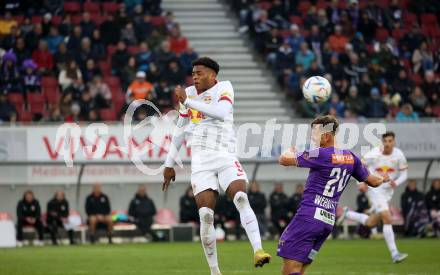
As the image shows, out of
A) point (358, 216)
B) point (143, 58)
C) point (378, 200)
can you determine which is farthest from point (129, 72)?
point (378, 200)

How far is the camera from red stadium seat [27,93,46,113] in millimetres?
25763

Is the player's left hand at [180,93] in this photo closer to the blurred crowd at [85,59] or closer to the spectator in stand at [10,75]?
the blurred crowd at [85,59]

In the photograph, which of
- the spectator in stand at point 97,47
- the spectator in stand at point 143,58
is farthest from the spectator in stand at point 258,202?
the spectator in stand at point 97,47

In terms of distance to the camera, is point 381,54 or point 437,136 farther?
point 381,54

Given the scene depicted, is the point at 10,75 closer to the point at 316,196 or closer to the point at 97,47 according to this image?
the point at 97,47

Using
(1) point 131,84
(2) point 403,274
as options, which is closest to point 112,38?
(1) point 131,84

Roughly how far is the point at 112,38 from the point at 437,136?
9.32m

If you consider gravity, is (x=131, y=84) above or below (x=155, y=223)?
above

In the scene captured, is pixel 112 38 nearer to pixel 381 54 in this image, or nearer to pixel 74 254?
pixel 381 54

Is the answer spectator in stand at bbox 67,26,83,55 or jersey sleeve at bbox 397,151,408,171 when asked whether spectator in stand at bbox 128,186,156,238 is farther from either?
jersey sleeve at bbox 397,151,408,171

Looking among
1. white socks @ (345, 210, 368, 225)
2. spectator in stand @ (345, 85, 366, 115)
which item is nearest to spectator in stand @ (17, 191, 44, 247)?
white socks @ (345, 210, 368, 225)

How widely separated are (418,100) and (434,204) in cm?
441

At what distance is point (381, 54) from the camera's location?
30.5 m

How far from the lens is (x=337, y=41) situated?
30375 millimetres
